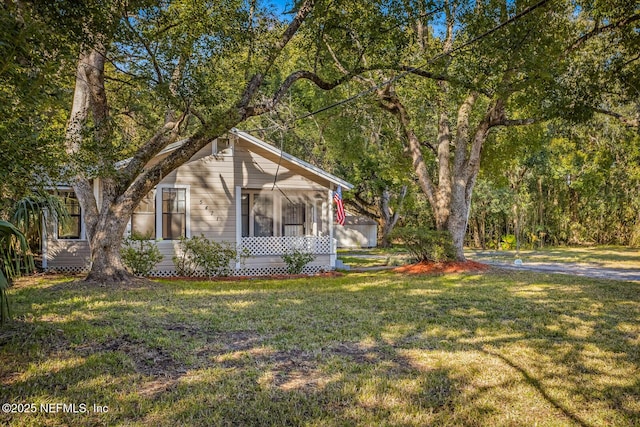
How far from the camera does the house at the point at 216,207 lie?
1342 centimetres

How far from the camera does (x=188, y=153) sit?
10.1 meters

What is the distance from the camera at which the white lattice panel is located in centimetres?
1395

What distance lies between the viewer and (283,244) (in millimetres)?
14203

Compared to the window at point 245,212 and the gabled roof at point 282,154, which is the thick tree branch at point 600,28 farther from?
the window at point 245,212

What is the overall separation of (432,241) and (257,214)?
5.90 m

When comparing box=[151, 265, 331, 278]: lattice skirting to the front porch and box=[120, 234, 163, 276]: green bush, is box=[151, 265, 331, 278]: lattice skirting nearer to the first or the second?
the front porch

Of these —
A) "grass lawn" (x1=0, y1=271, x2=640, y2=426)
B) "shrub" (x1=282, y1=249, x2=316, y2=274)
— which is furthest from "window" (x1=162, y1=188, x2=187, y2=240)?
"grass lawn" (x1=0, y1=271, x2=640, y2=426)

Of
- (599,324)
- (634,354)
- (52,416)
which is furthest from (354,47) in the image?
(52,416)

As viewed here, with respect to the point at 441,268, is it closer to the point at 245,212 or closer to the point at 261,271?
the point at 261,271

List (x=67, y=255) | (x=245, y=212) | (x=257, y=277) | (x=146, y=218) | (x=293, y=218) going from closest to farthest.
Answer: (x=257, y=277), (x=146, y=218), (x=67, y=255), (x=245, y=212), (x=293, y=218)

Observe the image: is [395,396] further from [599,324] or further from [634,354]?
[599,324]

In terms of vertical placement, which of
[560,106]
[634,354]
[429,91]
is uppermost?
[429,91]

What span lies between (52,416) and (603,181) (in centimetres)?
2772

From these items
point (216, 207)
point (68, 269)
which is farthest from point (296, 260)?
point (68, 269)
